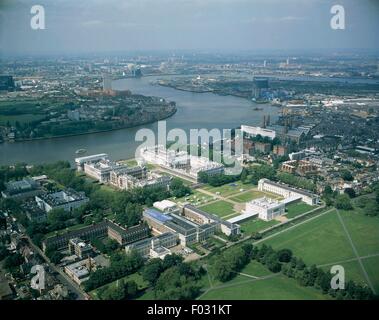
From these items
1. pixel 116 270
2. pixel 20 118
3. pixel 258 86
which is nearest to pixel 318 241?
pixel 116 270

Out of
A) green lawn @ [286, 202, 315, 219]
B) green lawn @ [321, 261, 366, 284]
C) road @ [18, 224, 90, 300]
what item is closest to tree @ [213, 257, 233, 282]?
green lawn @ [321, 261, 366, 284]

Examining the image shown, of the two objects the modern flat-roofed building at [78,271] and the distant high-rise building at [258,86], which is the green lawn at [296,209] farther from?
the distant high-rise building at [258,86]

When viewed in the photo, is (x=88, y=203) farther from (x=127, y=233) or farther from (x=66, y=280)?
(x=66, y=280)

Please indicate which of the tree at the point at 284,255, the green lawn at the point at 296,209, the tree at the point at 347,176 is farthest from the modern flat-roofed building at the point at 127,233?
the tree at the point at 347,176

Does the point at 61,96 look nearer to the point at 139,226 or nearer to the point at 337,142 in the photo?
the point at 337,142

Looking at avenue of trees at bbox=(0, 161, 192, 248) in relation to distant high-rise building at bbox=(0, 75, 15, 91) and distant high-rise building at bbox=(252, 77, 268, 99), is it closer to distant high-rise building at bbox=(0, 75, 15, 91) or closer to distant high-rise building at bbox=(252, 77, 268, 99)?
distant high-rise building at bbox=(0, 75, 15, 91)
